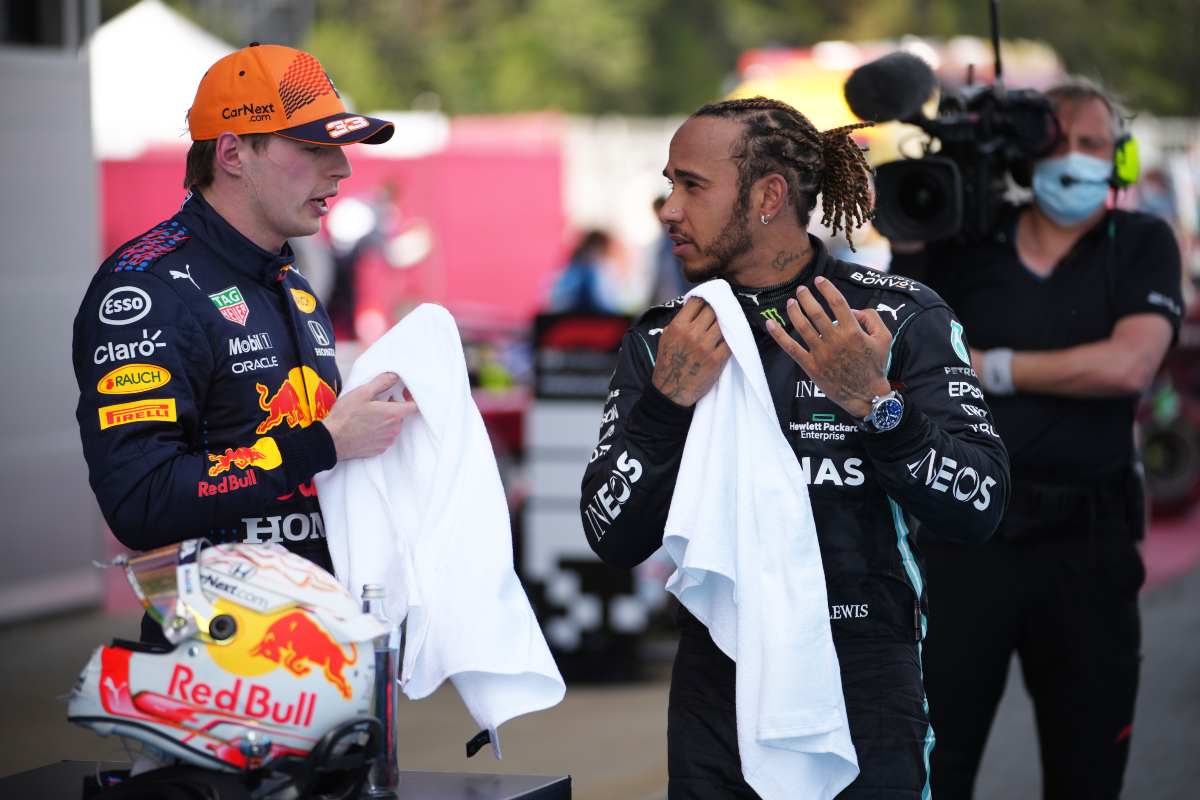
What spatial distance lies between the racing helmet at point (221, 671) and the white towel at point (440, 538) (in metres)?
0.47

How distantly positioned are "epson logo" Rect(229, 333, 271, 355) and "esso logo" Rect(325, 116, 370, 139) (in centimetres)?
37

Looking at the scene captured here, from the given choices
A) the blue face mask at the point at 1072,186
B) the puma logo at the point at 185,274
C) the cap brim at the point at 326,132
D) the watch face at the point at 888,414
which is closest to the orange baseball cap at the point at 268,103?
the cap brim at the point at 326,132

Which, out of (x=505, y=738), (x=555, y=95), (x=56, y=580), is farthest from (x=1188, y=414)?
(x=555, y=95)

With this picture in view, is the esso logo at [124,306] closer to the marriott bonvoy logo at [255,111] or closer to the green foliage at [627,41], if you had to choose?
the marriott bonvoy logo at [255,111]

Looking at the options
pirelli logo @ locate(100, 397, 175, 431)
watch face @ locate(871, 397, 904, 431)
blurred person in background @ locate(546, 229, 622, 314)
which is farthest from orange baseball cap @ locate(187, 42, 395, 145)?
blurred person in background @ locate(546, 229, 622, 314)

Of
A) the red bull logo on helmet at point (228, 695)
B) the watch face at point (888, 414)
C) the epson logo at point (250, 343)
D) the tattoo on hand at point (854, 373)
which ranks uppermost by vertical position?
the epson logo at point (250, 343)

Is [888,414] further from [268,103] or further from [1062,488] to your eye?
[1062,488]

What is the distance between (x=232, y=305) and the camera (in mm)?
2854

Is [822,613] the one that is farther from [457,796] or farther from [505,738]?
[505,738]

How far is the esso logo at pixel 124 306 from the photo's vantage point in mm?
2701

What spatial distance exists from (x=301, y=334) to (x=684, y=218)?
2.42 ft

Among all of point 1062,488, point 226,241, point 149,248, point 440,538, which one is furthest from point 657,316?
point 1062,488

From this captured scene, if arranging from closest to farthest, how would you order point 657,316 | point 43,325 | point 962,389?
point 962,389 → point 657,316 → point 43,325

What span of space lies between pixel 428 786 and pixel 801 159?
132 cm
